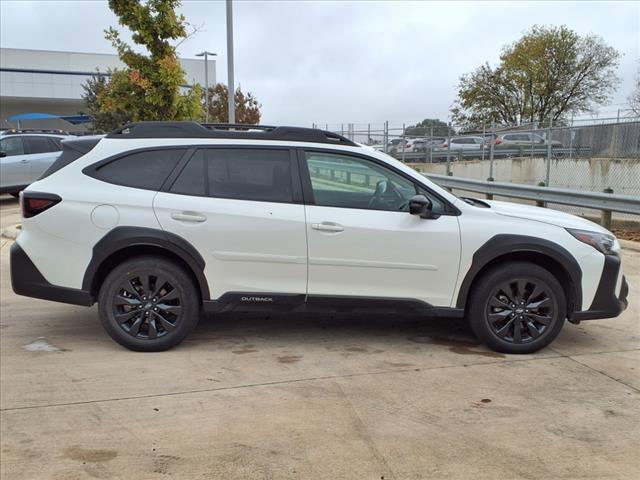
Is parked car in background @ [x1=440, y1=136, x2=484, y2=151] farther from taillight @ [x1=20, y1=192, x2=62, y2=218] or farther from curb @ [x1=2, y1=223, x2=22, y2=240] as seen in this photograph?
taillight @ [x1=20, y1=192, x2=62, y2=218]

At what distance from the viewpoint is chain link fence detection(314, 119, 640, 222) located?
14328mm

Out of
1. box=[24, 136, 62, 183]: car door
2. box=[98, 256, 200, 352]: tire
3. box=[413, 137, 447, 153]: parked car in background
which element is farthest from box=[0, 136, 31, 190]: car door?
box=[413, 137, 447, 153]: parked car in background

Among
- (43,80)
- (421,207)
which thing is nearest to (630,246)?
(421,207)

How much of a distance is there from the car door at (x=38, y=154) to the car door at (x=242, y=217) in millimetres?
11945

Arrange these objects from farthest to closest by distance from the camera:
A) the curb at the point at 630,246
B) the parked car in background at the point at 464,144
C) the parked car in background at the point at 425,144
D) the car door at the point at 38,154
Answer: the parked car in background at the point at 425,144
the parked car in background at the point at 464,144
the car door at the point at 38,154
the curb at the point at 630,246

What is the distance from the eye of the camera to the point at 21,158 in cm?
1453

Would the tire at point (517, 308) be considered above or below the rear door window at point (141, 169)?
below

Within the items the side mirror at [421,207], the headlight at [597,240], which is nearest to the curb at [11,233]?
the side mirror at [421,207]

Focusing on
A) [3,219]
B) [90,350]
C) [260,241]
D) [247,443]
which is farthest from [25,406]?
[3,219]

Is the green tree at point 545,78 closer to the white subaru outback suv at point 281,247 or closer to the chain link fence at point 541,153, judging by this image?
the chain link fence at point 541,153

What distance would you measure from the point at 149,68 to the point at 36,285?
6.02m

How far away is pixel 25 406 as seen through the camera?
3623 millimetres

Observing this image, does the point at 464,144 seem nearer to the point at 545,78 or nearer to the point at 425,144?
the point at 425,144

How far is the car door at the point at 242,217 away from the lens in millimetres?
4414
